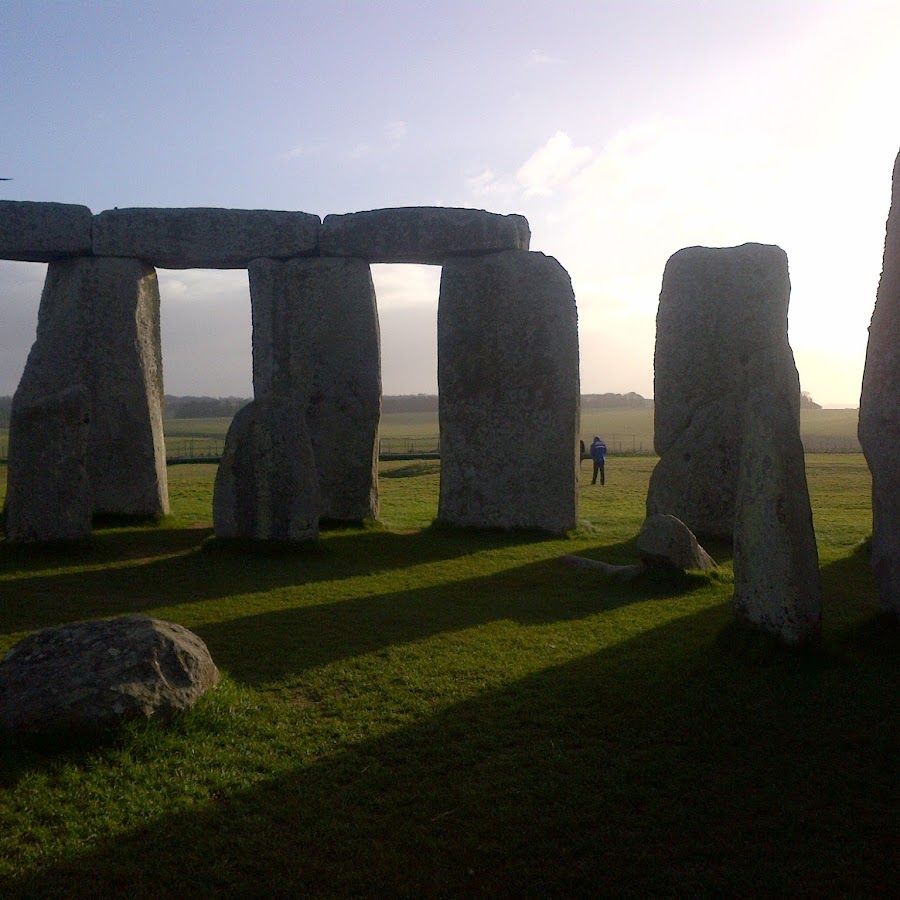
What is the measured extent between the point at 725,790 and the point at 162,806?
2611 mm

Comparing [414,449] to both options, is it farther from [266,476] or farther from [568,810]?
[568,810]

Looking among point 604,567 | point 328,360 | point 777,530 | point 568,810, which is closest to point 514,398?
point 328,360

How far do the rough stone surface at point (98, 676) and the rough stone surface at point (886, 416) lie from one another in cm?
469

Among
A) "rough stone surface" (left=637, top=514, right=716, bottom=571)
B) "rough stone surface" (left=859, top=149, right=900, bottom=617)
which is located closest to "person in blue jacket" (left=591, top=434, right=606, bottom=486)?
"rough stone surface" (left=637, top=514, right=716, bottom=571)

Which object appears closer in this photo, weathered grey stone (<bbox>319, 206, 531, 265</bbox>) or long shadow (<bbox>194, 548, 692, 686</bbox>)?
long shadow (<bbox>194, 548, 692, 686</bbox>)

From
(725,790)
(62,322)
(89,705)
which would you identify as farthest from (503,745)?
(62,322)

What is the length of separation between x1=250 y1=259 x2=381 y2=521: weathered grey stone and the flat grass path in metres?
5.24

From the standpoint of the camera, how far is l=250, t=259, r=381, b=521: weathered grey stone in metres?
13.8

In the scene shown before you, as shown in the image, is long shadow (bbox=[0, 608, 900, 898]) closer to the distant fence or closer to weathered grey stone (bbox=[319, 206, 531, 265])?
weathered grey stone (bbox=[319, 206, 531, 265])

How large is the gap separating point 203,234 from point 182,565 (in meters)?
5.63

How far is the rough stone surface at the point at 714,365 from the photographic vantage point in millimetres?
11773

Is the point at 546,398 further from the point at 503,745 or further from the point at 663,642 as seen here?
the point at 503,745

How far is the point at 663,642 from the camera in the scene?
697 cm

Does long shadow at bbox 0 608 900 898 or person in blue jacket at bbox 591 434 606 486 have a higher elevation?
person in blue jacket at bbox 591 434 606 486
